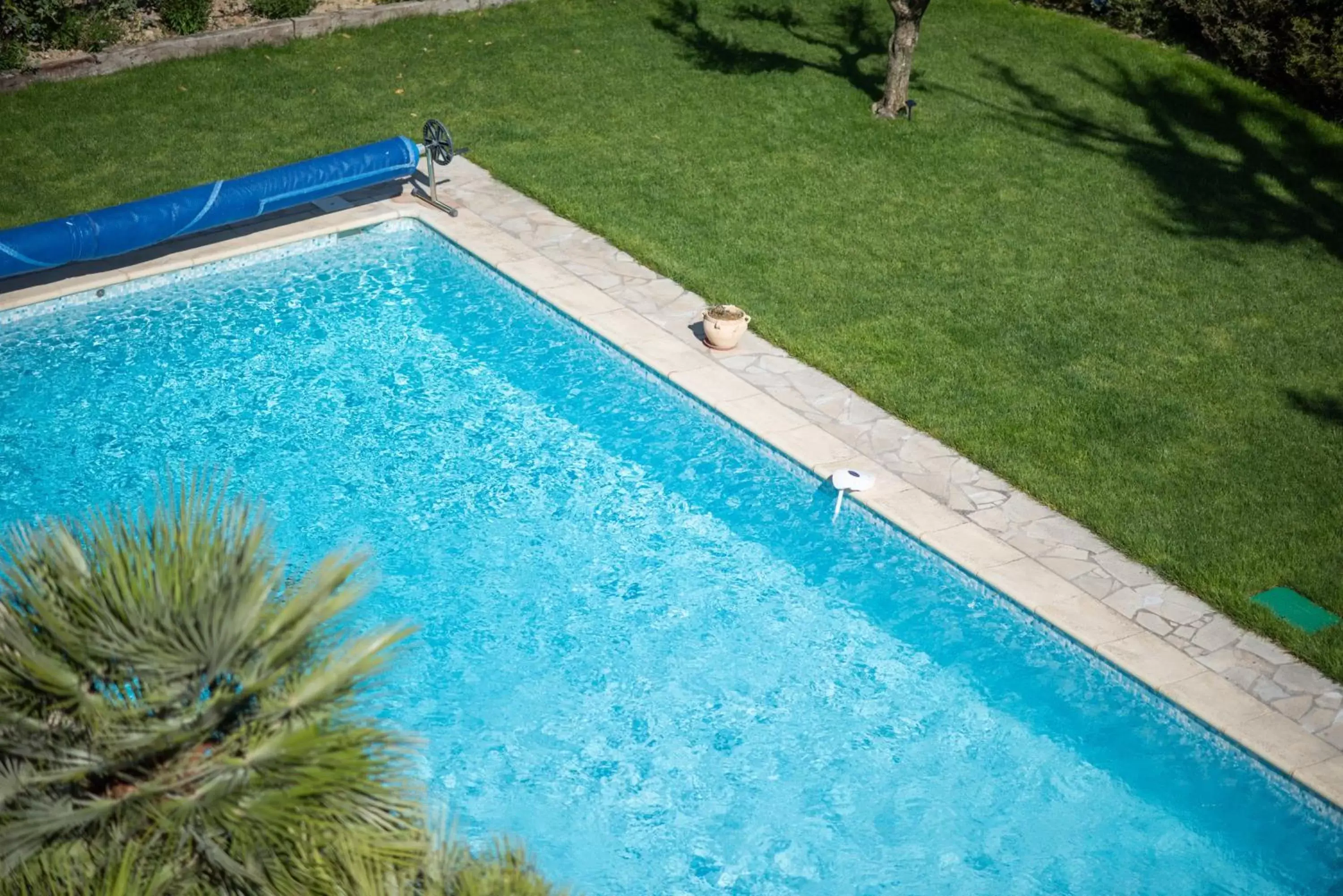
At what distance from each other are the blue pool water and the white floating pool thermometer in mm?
152

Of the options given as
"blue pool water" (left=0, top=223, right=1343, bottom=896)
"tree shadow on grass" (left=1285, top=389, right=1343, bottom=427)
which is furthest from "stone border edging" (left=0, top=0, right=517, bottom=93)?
"tree shadow on grass" (left=1285, top=389, right=1343, bottom=427)

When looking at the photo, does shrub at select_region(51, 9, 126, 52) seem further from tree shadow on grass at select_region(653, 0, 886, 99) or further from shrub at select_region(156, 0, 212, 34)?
tree shadow on grass at select_region(653, 0, 886, 99)

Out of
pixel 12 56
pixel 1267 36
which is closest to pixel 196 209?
pixel 12 56

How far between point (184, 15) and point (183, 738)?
48.6ft

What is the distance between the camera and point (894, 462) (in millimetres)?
10047

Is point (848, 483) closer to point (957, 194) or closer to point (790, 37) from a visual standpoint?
point (957, 194)

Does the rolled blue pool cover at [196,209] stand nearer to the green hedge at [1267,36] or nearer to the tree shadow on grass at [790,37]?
the tree shadow on grass at [790,37]

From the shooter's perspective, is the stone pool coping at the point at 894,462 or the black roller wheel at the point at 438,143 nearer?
the stone pool coping at the point at 894,462

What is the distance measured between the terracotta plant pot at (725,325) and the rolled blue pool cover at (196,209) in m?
4.14

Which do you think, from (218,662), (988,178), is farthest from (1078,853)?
(988,178)

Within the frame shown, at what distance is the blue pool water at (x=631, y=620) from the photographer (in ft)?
24.6

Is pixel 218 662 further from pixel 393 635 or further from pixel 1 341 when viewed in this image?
pixel 1 341

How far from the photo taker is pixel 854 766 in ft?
26.2

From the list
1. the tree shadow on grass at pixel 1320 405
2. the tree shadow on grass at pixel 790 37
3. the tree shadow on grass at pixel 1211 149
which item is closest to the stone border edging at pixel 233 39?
the tree shadow on grass at pixel 790 37
